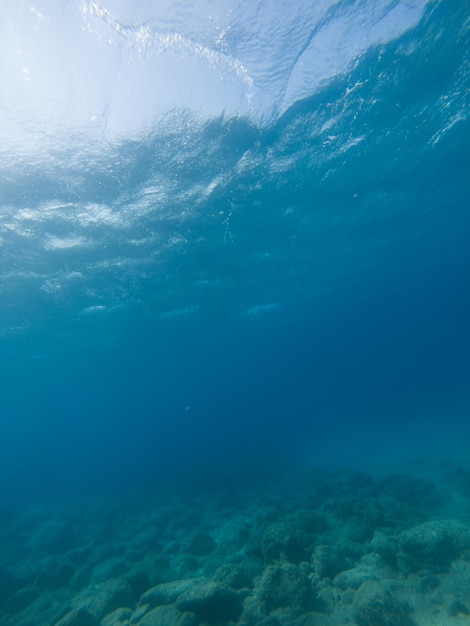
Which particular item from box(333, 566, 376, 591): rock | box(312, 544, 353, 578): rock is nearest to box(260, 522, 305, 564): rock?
box(312, 544, 353, 578): rock

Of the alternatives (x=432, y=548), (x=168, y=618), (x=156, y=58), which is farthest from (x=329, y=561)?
(x=156, y=58)

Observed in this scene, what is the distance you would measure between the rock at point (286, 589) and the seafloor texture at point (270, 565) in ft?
0.06

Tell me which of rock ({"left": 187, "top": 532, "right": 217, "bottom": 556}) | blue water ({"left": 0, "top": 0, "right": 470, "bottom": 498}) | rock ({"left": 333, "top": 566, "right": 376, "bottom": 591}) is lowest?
rock ({"left": 187, "top": 532, "right": 217, "bottom": 556})

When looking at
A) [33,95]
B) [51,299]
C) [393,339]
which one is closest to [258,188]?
[33,95]

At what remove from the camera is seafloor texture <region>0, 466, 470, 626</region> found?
5.83 meters

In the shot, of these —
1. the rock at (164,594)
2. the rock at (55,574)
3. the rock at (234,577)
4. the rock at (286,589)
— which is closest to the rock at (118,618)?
the rock at (164,594)

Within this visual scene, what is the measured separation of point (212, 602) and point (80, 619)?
2979 millimetres

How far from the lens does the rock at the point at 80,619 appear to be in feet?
21.7

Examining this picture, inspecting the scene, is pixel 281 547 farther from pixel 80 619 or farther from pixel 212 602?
pixel 80 619

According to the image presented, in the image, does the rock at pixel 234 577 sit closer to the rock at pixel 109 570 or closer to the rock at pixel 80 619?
the rock at pixel 80 619

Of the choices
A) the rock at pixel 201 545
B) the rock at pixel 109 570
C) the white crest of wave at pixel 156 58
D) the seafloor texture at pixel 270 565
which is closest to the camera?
the seafloor texture at pixel 270 565

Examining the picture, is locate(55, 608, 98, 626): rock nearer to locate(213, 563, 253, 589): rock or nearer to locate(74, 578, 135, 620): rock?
locate(74, 578, 135, 620): rock

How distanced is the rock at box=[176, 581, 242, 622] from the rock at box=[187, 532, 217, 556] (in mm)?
4964

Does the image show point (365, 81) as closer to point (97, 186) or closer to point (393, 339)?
point (97, 186)
